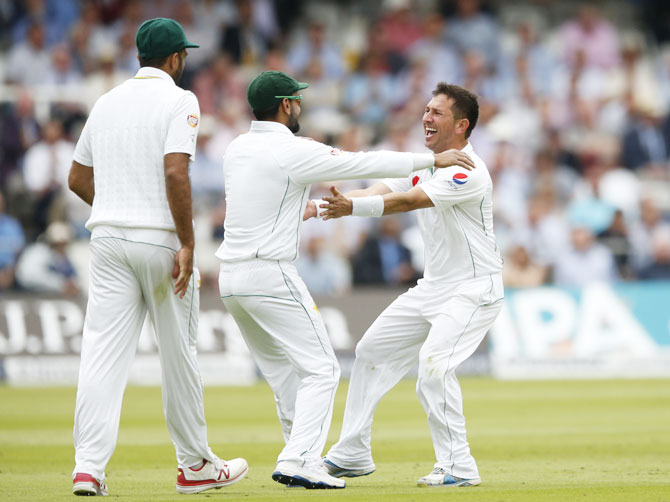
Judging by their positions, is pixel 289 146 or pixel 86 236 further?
pixel 86 236

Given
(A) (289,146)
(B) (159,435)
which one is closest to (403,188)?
(A) (289,146)

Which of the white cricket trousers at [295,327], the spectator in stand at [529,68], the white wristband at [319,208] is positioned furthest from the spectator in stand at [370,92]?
the white cricket trousers at [295,327]

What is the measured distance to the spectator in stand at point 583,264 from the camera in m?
16.9

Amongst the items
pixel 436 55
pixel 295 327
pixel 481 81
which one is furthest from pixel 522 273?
pixel 295 327

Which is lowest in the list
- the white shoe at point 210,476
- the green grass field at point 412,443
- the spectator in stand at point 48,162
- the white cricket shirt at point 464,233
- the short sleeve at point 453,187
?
the green grass field at point 412,443

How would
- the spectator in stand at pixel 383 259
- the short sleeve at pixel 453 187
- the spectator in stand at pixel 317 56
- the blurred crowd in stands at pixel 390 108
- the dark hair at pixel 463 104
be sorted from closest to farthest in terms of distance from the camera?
the short sleeve at pixel 453 187
the dark hair at pixel 463 104
the spectator in stand at pixel 383 259
the blurred crowd in stands at pixel 390 108
the spectator in stand at pixel 317 56

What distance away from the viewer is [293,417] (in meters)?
6.93

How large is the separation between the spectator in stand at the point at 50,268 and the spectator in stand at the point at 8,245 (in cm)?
12

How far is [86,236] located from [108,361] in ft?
36.0

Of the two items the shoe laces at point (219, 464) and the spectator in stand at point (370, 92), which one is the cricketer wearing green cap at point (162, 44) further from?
the spectator in stand at point (370, 92)

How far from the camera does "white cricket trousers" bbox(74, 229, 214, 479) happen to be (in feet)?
20.4

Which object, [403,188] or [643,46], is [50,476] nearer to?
[403,188]

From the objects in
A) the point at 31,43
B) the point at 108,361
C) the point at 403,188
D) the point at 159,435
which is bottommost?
the point at 159,435

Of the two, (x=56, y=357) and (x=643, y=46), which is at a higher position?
(x=643, y=46)
